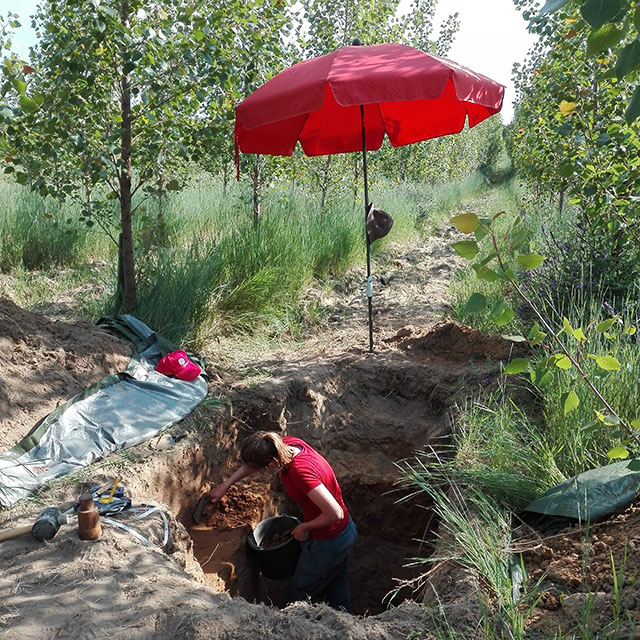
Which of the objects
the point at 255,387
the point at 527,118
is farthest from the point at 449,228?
the point at 255,387

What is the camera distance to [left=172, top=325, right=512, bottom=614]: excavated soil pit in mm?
3838

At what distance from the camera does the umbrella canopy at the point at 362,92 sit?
3453 mm

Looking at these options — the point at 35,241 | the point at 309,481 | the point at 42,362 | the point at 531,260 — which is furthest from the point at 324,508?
the point at 35,241

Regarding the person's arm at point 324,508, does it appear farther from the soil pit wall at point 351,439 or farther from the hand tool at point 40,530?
the hand tool at point 40,530

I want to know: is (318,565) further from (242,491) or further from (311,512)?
(242,491)

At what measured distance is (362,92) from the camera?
3.42 metres

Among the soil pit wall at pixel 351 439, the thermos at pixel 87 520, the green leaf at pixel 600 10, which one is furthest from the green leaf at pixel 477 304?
the soil pit wall at pixel 351 439

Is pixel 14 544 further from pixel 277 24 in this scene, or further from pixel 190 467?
pixel 277 24

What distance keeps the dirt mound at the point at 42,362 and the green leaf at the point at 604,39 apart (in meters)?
3.31

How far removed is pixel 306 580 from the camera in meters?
3.29

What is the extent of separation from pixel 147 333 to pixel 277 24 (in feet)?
10.7

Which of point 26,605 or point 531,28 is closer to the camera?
point 26,605

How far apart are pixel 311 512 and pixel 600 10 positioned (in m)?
2.92

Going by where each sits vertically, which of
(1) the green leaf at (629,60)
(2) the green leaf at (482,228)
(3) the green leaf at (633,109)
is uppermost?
(1) the green leaf at (629,60)
